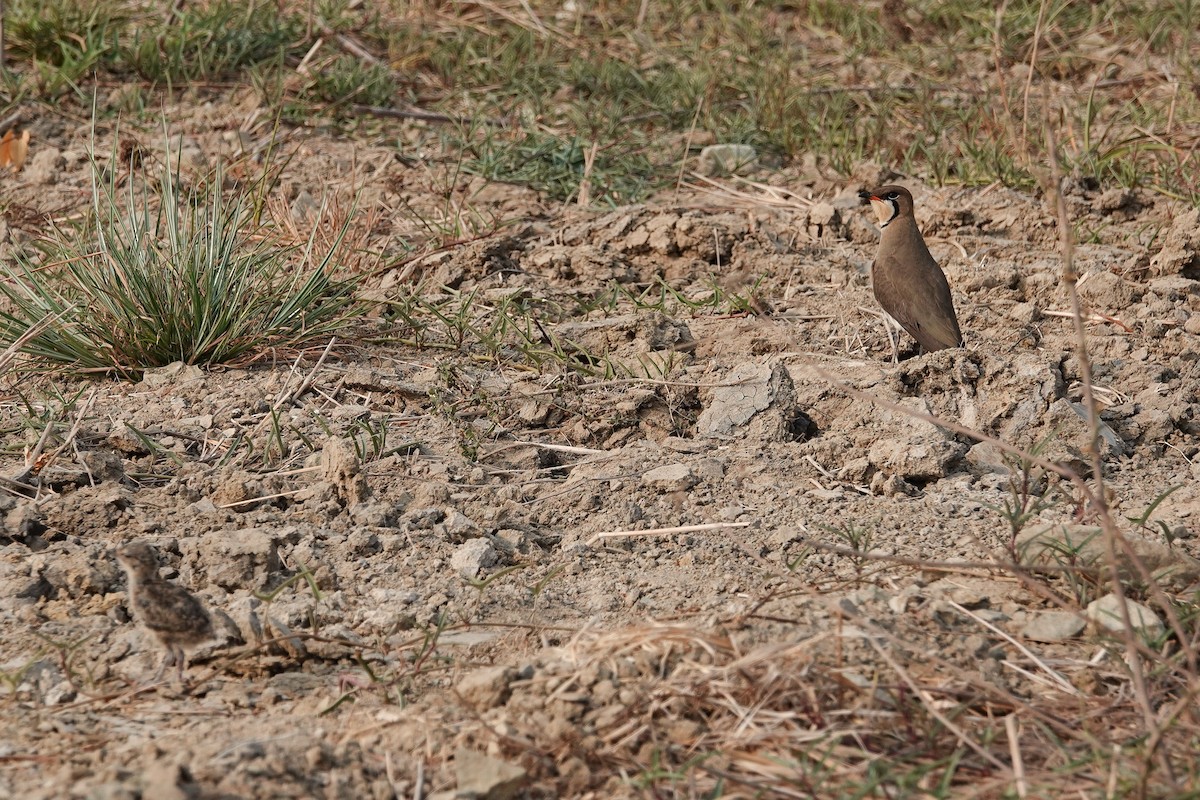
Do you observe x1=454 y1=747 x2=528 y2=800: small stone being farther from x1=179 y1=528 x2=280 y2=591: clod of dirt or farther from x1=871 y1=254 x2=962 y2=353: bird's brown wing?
x1=871 y1=254 x2=962 y2=353: bird's brown wing

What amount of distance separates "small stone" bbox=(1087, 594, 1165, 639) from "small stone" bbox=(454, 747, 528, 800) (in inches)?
48.7

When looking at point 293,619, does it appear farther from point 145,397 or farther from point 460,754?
point 145,397

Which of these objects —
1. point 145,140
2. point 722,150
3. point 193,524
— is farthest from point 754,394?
point 145,140

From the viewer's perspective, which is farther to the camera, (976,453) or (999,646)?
(976,453)

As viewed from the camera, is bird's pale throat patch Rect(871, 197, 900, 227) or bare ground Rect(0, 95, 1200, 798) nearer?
bare ground Rect(0, 95, 1200, 798)

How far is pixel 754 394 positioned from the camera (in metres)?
3.81

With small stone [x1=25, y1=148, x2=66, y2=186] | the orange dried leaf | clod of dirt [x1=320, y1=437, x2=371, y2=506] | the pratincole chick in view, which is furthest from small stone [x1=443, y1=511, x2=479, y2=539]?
the orange dried leaf

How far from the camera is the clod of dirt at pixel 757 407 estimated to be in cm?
374

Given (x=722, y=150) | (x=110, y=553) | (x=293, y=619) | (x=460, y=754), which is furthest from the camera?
(x=722, y=150)

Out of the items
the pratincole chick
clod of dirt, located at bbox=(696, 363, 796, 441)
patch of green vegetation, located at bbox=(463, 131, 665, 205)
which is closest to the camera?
the pratincole chick

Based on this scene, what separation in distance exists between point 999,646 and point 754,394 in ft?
4.34

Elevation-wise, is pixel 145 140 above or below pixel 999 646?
below

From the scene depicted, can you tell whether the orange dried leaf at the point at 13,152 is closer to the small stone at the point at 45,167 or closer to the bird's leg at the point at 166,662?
the small stone at the point at 45,167

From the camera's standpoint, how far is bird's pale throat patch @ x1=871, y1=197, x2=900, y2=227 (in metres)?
4.72
